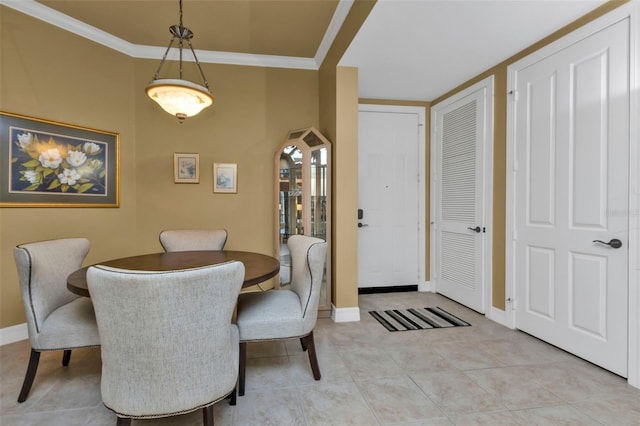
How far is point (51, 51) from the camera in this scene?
2852mm

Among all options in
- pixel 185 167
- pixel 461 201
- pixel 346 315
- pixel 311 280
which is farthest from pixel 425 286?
pixel 185 167

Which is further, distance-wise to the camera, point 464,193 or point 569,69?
point 464,193

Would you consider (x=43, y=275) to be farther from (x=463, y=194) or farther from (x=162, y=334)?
(x=463, y=194)

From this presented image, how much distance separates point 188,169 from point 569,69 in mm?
3575

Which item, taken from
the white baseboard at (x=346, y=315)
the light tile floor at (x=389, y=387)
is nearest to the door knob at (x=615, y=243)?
the light tile floor at (x=389, y=387)

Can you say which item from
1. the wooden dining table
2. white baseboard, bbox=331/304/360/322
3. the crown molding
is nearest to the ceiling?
the crown molding

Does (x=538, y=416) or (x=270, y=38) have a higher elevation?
(x=270, y=38)

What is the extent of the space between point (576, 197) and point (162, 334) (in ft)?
9.23

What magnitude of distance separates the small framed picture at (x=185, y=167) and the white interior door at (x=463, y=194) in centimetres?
291

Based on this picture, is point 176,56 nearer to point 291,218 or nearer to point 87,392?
point 291,218

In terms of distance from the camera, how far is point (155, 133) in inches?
136

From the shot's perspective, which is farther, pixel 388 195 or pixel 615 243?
pixel 388 195

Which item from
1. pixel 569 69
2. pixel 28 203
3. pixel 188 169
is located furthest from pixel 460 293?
pixel 28 203

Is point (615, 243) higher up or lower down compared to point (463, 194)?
lower down
